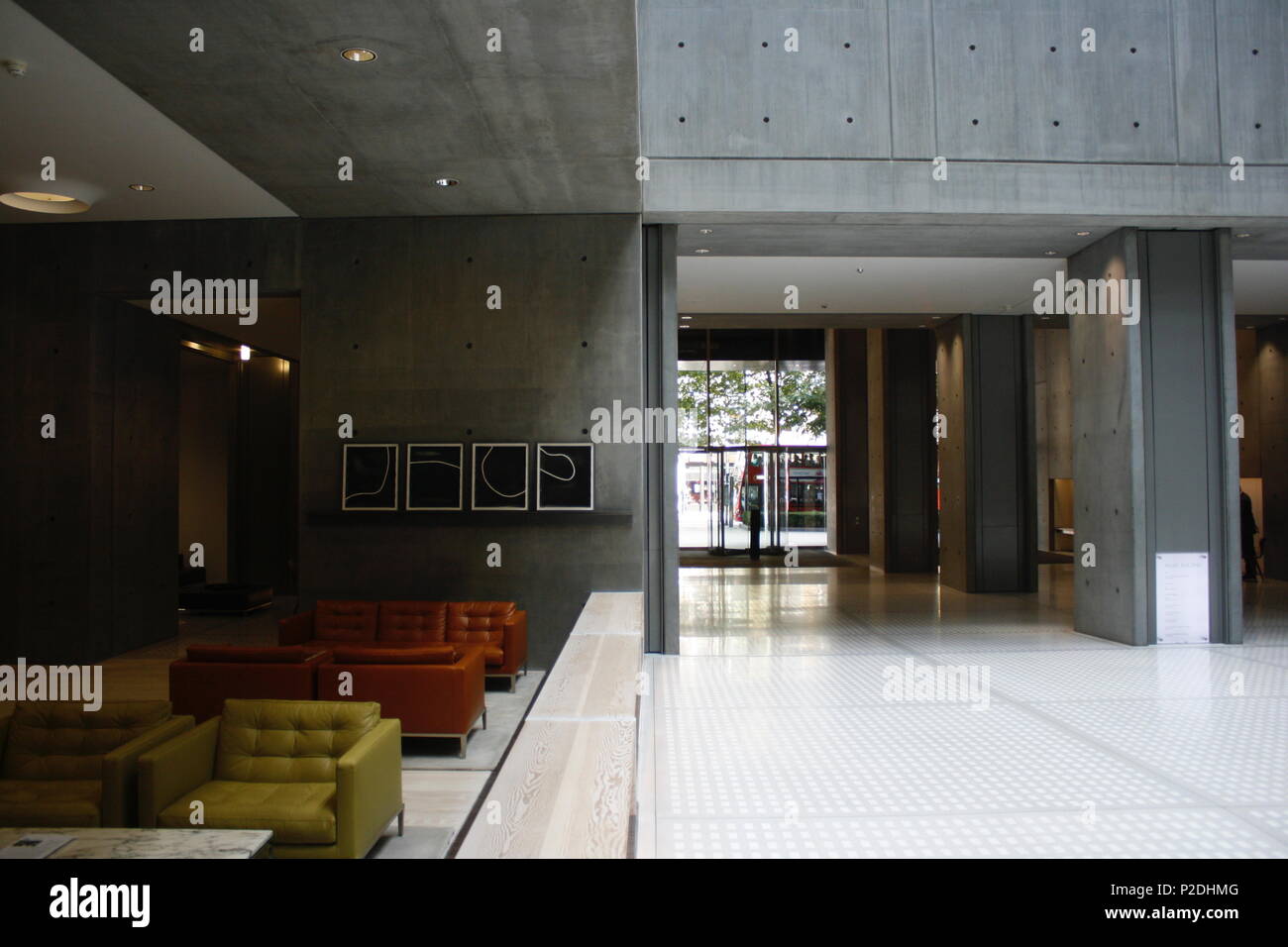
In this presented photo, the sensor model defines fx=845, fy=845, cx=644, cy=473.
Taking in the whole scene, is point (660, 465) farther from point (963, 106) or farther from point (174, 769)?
point (174, 769)

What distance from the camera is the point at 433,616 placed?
27.9ft

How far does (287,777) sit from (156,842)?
3.28ft

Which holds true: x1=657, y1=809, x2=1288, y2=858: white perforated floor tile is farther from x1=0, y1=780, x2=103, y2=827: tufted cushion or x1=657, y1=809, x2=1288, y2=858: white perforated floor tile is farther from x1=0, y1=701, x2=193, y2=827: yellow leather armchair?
x1=0, y1=780, x2=103, y2=827: tufted cushion

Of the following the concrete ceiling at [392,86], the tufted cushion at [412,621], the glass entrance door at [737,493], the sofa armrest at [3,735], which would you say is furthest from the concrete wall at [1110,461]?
the glass entrance door at [737,493]

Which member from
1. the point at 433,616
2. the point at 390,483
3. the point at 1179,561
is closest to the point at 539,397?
the point at 390,483

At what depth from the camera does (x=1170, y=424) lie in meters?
9.75

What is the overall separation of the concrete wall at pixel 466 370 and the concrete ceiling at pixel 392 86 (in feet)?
2.65

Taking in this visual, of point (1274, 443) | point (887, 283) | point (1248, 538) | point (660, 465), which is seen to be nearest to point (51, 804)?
point (660, 465)

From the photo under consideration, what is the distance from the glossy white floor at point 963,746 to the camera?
4.45m

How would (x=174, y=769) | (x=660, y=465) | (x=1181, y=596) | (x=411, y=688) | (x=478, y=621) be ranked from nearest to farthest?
(x=174, y=769) → (x=411, y=688) → (x=478, y=621) → (x=660, y=465) → (x=1181, y=596)

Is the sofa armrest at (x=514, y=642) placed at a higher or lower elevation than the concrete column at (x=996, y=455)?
lower

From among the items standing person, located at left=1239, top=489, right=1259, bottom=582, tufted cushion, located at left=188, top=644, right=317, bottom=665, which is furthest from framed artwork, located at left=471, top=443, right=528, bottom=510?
standing person, located at left=1239, top=489, right=1259, bottom=582

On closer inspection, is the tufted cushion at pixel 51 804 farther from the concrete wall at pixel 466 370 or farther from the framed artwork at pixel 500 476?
the framed artwork at pixel 500 476

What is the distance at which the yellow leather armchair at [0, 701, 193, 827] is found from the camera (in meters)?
4.45
